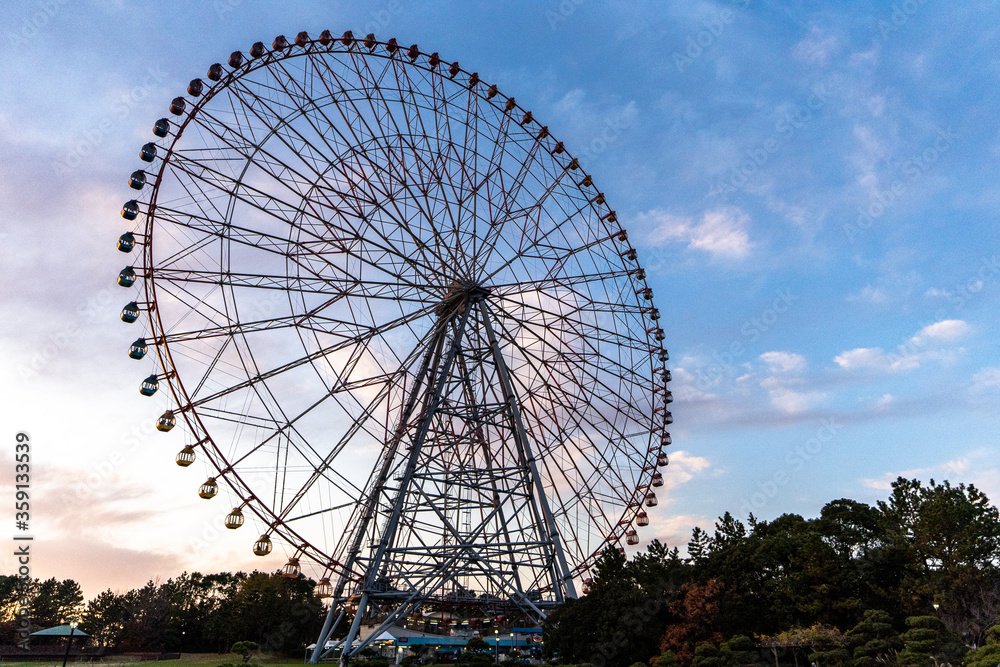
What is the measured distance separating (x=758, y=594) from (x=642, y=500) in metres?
6.21

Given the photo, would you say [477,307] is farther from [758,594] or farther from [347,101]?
[758,594]

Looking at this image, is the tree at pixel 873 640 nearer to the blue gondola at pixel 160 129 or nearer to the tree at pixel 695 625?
the tree at pixel 695 625

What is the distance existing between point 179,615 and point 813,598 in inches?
2572

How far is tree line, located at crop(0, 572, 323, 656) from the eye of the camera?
69.2m

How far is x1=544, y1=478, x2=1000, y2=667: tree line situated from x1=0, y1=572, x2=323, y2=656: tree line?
4405 centimetres

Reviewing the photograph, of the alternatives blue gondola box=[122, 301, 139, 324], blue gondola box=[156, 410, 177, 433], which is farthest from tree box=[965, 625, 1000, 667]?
blue gondola box=[122, 301, 139, 324]

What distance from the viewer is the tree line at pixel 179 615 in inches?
2724

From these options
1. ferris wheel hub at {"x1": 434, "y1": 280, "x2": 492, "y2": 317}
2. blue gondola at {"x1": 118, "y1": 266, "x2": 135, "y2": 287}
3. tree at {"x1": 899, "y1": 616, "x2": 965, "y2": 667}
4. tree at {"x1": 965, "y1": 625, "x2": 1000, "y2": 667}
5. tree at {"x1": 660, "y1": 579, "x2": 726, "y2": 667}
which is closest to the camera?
tree at {"x1": 965, "y1": 625, "x2": 1000, "y2": 667}

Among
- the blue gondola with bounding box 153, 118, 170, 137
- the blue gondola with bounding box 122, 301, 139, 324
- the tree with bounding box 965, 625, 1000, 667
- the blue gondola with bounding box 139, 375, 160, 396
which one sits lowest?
the tree with bounding box 965, 625, 1000, 667

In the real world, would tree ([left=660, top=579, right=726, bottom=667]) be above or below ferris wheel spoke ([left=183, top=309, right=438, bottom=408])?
below

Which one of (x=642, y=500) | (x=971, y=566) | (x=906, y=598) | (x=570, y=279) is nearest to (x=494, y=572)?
(x=642, y=500)

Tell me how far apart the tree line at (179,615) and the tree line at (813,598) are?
44055 millimetres

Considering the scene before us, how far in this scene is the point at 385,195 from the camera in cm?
2909

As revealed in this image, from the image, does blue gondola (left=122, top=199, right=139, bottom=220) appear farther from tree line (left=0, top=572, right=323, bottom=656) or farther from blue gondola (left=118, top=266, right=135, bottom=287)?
tree line (left=0, top=572, right=323, bottom=656)
